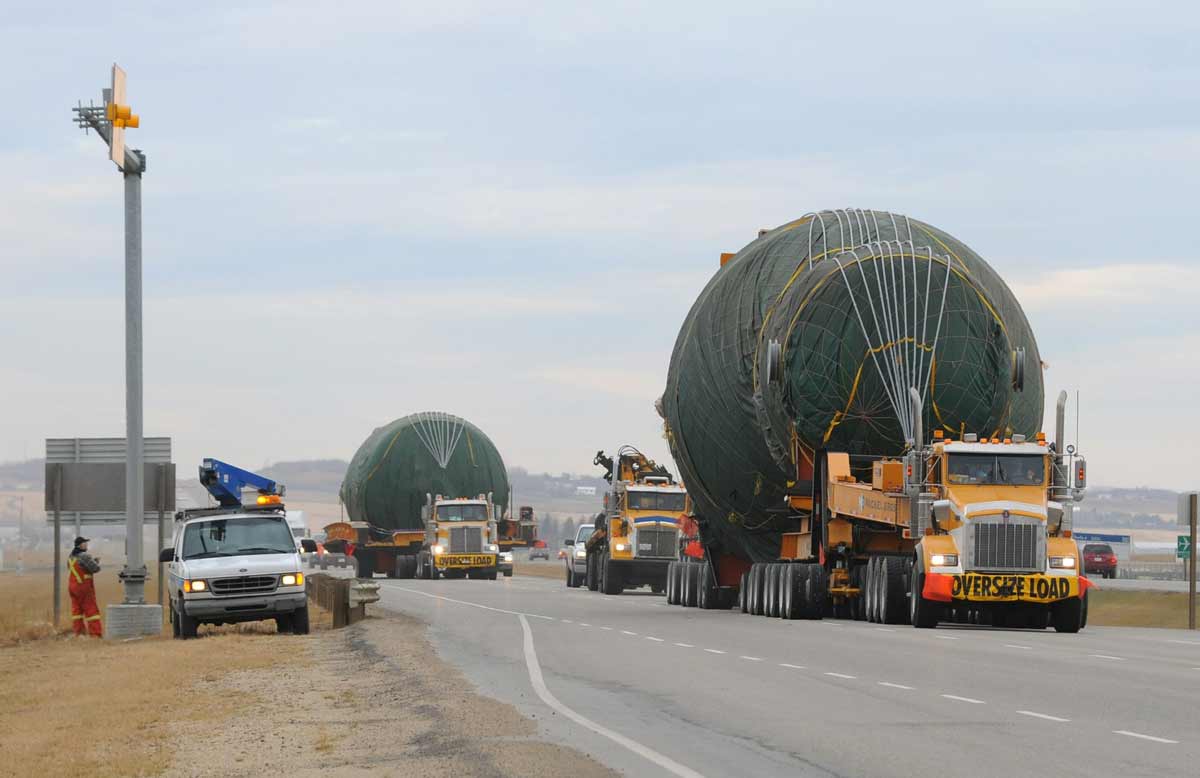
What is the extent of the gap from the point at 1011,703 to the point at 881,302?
18.1 metres

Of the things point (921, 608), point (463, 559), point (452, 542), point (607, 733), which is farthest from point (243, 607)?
point (463, 559)

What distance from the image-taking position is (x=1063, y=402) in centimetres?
3188

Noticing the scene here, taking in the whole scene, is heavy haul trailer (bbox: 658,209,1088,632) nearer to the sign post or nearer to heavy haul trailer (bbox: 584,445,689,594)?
the sign post

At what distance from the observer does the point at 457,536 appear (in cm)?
6806

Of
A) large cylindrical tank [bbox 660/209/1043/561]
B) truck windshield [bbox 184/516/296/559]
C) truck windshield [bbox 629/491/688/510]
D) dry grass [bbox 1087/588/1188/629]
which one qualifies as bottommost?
dry grass [bbox 1087/588/1188/629]

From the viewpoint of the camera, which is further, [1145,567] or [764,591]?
[1145,567]

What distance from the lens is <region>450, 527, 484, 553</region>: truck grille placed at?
67938mm

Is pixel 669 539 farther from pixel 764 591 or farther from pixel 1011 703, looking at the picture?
pixel 1011 703

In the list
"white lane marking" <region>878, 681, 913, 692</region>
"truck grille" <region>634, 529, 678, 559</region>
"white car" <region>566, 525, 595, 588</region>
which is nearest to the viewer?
"white lane marking" <region>878, 681, 913, 692</region>

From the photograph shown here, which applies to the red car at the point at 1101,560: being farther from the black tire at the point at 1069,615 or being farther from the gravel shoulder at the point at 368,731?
→ the gravel shoulder at the point at 368,731

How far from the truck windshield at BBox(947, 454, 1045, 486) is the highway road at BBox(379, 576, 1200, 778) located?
2.44 metres

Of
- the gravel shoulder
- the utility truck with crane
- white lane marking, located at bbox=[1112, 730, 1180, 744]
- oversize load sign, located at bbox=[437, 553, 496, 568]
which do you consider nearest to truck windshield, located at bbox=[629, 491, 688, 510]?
oversize load sign, located at bbox=[437, 553, 496, 568]

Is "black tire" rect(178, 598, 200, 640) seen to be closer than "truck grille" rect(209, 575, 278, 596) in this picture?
No

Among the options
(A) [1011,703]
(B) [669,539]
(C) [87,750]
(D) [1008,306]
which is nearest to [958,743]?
(A) [1011,703]
